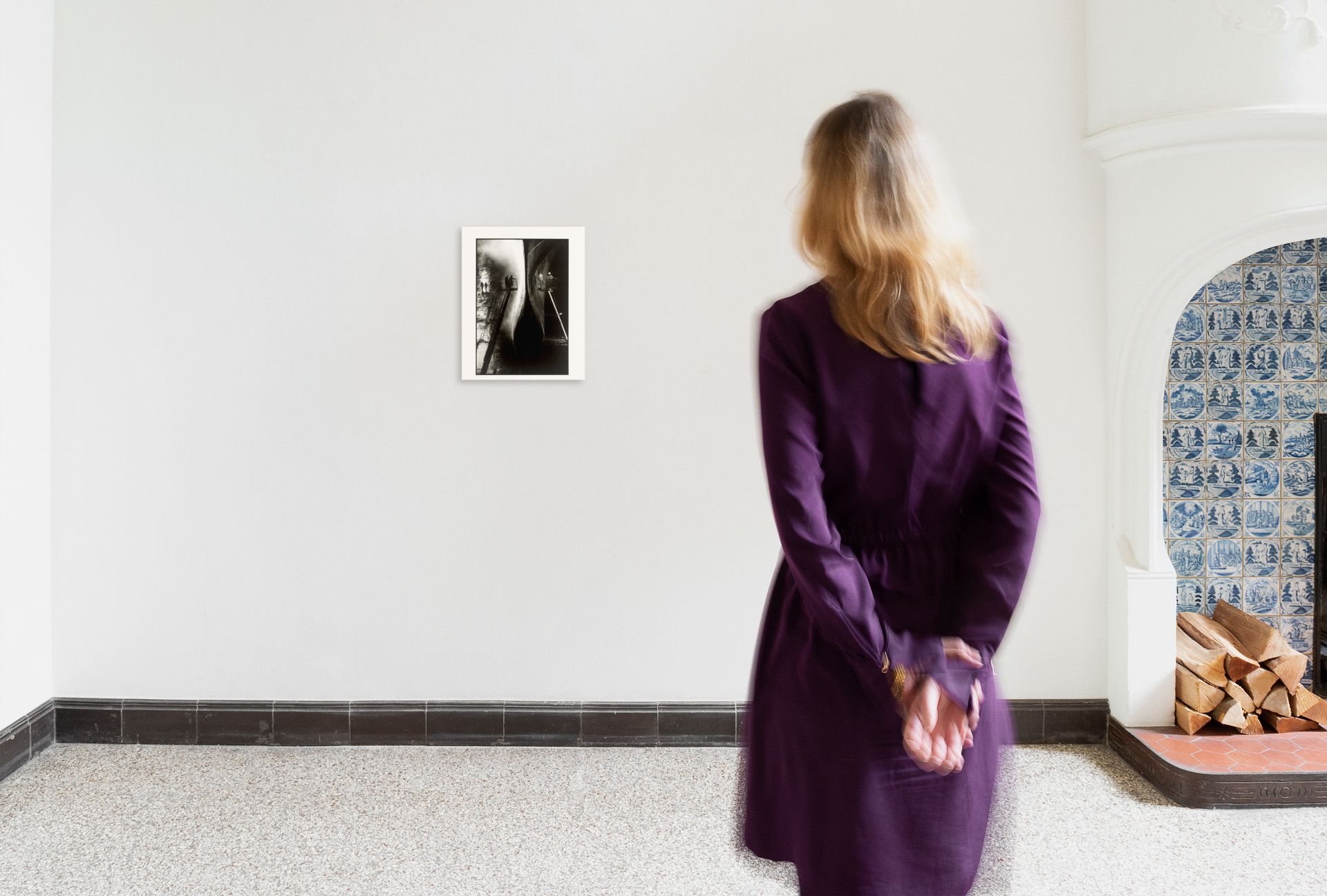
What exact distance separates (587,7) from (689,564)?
2.13 metres

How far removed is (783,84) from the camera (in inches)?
126

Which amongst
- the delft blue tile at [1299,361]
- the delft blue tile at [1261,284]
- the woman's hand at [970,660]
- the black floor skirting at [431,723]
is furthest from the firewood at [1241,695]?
the woman's hand at [970,660]

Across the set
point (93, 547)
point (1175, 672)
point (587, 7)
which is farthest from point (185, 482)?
point (1175, 672)

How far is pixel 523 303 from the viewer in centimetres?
326

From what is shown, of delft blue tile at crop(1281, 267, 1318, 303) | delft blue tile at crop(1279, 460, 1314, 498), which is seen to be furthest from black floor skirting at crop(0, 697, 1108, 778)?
delft blue tile at crop(1281, 267, 1318, 303)

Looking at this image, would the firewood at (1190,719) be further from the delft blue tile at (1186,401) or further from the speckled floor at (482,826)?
the delft blue tile at (1186,401)

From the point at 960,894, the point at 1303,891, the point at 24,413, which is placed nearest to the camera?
the point at 960,894

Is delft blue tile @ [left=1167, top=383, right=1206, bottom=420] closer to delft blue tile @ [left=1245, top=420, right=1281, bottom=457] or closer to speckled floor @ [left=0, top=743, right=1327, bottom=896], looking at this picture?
delft blue tile @ [left=1245, top=420, right=1281, bottom=457]

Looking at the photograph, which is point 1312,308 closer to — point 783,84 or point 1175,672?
point 1175,672

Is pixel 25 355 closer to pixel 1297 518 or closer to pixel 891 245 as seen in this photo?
pixel 891 245

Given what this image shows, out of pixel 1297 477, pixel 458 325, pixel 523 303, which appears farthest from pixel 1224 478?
pixel 458 325

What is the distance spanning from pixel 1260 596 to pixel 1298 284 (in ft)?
4.32

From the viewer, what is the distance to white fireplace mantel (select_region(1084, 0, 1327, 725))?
2738mm

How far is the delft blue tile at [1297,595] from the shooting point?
362 cm
